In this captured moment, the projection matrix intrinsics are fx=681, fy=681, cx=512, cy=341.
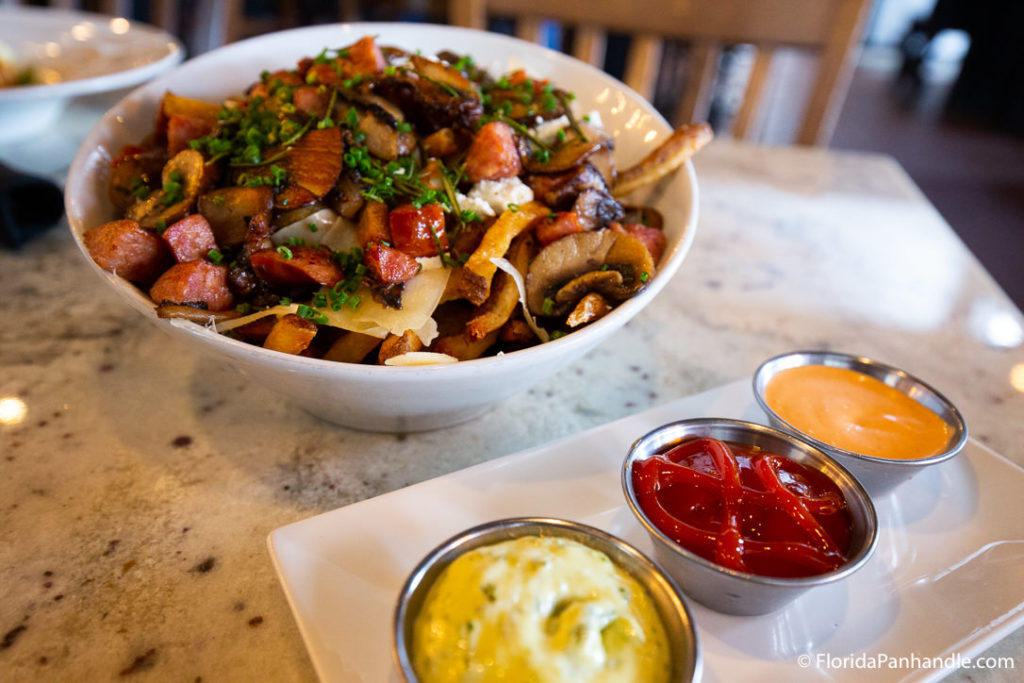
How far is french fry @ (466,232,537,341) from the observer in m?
1.38

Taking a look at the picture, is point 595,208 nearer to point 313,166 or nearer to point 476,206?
point 476,206

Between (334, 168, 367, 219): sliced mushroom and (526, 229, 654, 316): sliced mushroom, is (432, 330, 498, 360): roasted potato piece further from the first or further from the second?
(334, 168, 367, 219): sliced mushroom

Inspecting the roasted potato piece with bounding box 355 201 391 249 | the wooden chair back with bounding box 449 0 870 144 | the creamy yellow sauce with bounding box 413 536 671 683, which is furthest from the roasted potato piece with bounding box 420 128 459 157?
the wooden chair back with bounding box 449 0 870 144

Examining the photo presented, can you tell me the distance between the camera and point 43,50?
313cm

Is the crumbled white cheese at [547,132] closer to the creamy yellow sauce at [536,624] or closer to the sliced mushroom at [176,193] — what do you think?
the sliced mushroom at [176,193]

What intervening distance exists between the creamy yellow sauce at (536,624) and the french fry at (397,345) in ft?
1.40

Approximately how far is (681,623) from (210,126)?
161cm

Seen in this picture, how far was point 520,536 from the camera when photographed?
1135mm

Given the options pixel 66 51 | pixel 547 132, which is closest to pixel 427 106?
pixel 547 132

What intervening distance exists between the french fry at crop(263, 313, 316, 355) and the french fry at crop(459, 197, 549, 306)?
319 millimetres

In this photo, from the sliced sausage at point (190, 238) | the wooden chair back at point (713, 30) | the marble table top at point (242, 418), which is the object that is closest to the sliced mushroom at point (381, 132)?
the sliced sausage at point (190, 238)

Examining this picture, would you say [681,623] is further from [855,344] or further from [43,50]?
[43,50]

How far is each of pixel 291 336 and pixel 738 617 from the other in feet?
3.13

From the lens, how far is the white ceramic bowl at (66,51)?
273 cm
